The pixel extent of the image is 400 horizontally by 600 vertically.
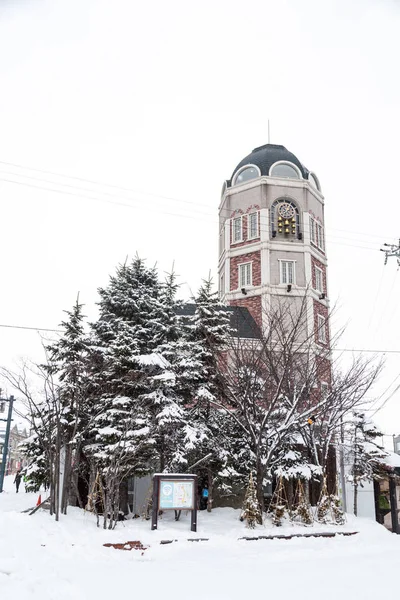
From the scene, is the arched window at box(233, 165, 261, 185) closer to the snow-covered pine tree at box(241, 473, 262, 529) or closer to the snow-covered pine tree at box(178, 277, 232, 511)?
the snow-covered pine tree at box(178, 277, 232, 511)

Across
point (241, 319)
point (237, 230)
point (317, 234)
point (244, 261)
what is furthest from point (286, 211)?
point (241, 319)

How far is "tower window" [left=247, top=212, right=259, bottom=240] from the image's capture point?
3366 cm

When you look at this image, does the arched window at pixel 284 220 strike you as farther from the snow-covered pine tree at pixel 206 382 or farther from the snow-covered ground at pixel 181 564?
the snow-covered ground at pixel 181 564

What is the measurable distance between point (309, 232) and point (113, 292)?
17775mm

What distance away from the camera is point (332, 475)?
23875 millimetres

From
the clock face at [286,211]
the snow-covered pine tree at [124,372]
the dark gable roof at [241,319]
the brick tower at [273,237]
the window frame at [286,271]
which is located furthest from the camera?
the clock face at [286,211]

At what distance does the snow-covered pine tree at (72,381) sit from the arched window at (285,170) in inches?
838

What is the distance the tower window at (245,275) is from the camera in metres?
32.8

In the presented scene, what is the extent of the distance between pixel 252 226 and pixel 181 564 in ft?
88.0

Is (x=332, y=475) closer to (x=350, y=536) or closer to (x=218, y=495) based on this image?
(x=218, y=495)

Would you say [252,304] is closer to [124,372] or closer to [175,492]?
[124,372]

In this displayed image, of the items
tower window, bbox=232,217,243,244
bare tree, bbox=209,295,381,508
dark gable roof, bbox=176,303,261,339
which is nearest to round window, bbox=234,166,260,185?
tower window, bbox=232,217,243,244

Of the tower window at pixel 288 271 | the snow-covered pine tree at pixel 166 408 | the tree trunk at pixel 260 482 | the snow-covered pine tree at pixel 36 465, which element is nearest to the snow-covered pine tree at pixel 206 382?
the snow-covered pine tree at pixel 166 408

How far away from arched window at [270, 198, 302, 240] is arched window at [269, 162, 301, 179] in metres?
2.01
